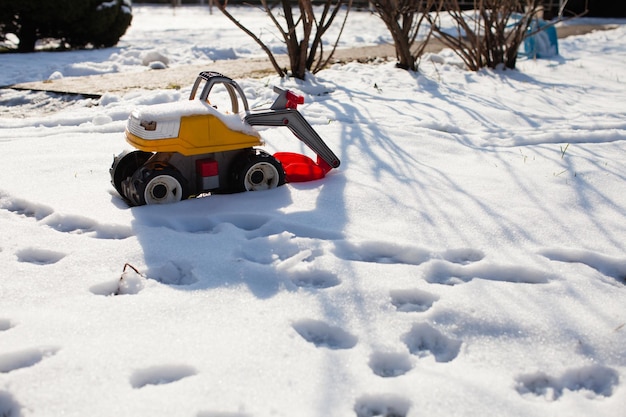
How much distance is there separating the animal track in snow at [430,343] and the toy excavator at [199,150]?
1.32 meters

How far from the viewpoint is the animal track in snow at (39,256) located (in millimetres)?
2453

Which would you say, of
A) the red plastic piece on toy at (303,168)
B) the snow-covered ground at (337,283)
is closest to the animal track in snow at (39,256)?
the snow-covered ground at (337,283)

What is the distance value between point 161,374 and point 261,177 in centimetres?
147

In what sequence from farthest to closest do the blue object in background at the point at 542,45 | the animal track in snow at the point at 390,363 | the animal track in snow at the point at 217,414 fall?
the blue object in background at the point at 542,45, the animal track in snow at the point at 390,363, the animal track in snow at the point at 217,414

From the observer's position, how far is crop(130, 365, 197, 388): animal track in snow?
1.77 meters

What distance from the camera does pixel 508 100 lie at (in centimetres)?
537

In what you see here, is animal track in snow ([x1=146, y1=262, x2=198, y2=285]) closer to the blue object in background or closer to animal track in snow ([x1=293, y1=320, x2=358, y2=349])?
animal track in snow ([x1=293, y1=320, x2=358, y2=349])

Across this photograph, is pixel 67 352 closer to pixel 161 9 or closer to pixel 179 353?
pixel 179 353

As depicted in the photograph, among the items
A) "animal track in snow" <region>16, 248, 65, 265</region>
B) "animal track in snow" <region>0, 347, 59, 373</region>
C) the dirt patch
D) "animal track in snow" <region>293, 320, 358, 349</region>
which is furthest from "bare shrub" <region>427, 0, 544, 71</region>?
"animal track in snow" <region>0, 347, 59, 373</region>

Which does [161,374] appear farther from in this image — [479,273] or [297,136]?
[297,136]

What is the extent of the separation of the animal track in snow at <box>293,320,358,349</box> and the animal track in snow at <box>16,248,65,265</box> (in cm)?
101

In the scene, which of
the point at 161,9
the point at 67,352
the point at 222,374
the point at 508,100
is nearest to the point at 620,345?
the point at 222,374

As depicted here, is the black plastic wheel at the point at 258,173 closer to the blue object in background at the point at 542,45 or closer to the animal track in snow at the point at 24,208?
the animal track in snow at the point at 24,208

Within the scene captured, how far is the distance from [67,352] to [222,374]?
0.45 metres
